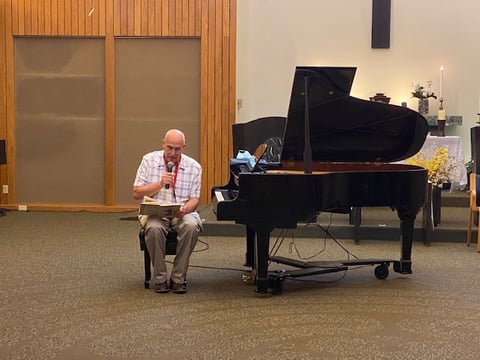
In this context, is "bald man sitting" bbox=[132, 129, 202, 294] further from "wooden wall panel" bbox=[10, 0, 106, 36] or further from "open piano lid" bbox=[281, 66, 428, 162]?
"wooden wall panel" bbox=[10, 0, 106, 36]

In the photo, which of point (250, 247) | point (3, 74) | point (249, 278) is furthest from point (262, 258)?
point (3, 74)

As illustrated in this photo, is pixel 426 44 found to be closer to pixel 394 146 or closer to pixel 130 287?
pixel 394 146

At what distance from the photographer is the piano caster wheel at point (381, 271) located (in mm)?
5449

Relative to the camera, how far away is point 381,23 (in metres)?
9.80

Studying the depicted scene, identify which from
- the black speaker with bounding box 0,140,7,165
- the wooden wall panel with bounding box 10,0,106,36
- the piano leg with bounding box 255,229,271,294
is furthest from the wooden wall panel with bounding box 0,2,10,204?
the piano leg with bounding box 255,229,271,294

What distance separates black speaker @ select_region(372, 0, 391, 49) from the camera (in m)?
9.78

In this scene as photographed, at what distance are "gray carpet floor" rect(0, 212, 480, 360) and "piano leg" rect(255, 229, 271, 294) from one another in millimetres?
98

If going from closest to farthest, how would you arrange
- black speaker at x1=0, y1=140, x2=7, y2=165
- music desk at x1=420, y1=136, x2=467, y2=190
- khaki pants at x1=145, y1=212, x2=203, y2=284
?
khaki pants at x1=145, y1=212, x2=203, y2=284
music desk at x1=420, y1=136, x2=467, y2=190
black speaker at x1=0, y1=140, x2=7, y2=165

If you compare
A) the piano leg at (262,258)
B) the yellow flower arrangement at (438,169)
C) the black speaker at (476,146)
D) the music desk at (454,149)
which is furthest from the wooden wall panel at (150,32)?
the piano leg at (262,258)

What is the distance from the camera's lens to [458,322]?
4297 millimetres

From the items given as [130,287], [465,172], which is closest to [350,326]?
[130,287]

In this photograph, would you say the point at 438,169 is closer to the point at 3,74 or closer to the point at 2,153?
→ the point at 2,153

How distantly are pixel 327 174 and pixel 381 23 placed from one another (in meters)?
5.56

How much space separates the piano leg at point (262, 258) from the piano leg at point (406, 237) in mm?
1084
